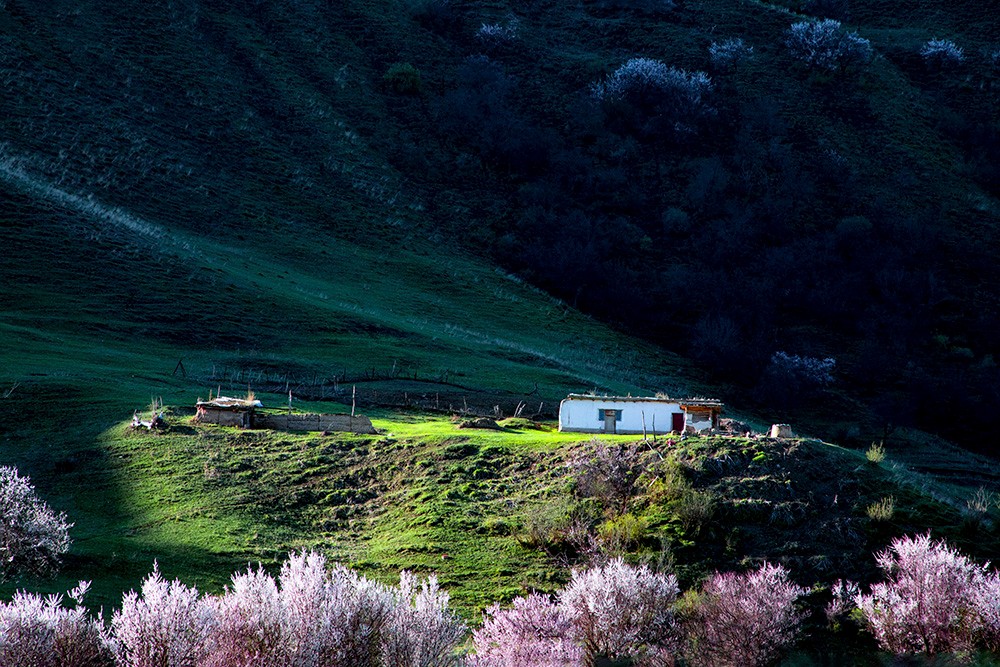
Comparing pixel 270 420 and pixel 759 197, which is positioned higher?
pixel 759 197

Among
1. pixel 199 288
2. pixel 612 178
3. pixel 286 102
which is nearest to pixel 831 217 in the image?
pixel 612 178

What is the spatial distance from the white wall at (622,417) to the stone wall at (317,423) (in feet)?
24.3

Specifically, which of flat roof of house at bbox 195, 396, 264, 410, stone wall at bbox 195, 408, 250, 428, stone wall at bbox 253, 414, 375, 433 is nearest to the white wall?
stone wall at bbox 253, 414, 375, 433

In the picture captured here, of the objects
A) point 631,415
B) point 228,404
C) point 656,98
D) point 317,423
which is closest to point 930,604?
point 631,415

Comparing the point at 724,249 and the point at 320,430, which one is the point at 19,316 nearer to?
the point at 320,430

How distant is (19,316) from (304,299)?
52.6 feet

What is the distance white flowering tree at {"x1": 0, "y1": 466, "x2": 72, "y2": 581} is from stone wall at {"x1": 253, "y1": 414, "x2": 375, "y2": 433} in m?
13.3

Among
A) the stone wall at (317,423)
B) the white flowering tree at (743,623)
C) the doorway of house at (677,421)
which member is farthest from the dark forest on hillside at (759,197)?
the white flowering tree at (743,623)

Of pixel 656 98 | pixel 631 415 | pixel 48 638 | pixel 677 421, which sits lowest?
pixel 48 638

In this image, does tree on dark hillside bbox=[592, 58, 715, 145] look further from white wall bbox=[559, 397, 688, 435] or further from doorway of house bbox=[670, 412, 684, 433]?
doorway of house bbox=[670, 412, 684, 433]

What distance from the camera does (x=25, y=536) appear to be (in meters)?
34.4

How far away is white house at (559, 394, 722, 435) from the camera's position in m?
48.9

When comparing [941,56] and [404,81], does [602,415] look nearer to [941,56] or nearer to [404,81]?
[404,81]

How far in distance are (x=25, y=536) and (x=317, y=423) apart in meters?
15.4
